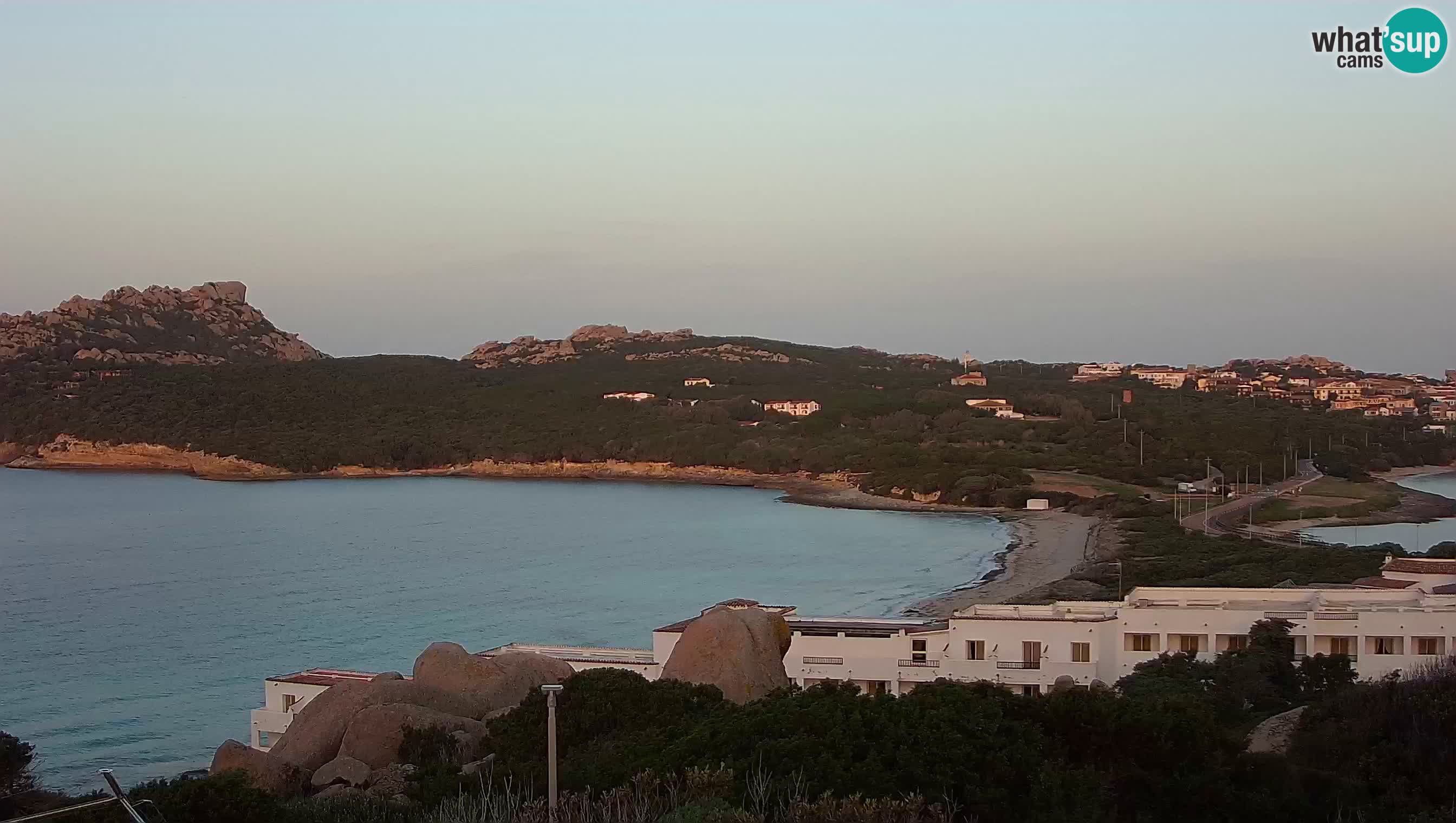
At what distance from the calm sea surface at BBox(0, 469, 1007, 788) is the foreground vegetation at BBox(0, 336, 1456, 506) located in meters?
11.4

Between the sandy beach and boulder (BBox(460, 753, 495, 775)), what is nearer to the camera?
boulder (BBox(460, 753, 495, 775))

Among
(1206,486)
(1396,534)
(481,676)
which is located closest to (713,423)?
(1206,486)

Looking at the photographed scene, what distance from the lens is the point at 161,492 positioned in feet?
266

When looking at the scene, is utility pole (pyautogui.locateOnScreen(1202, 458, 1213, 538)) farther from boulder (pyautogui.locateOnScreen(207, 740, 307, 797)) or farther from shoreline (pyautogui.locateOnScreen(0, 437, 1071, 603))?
boulder (pyautogui.locateOnScreen(207, 740, 307, 797))

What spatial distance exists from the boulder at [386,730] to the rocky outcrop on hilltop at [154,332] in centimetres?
10757

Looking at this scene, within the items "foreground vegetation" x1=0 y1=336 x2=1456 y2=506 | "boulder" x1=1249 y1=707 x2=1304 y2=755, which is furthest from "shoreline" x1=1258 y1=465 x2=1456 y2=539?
"boulder" x1=1249 y1=707 x2=1304 y2=755

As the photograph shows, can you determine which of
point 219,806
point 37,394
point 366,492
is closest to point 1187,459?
point 366,492

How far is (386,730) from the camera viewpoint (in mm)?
12656

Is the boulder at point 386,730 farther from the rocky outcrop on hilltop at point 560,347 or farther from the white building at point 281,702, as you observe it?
the rocky outcrop on hilltop at point 560,347

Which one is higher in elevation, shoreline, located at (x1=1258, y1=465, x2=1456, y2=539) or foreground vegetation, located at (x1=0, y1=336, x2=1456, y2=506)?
foreground vegetation, located at (x1=0, y1=336, x2=1456, y2=506)

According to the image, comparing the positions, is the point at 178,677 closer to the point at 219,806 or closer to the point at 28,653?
the point at 28,653

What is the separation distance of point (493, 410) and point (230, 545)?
164ft

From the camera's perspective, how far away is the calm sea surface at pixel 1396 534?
151 feet

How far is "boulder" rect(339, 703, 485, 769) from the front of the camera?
12453mm
